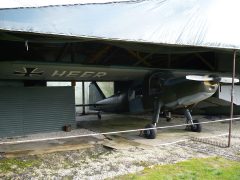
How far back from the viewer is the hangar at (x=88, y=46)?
580cm

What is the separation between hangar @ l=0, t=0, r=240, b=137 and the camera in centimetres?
580

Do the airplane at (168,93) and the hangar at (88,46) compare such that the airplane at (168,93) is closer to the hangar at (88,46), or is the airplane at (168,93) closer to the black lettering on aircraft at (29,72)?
the hangar at (88,46)

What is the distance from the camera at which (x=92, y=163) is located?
21.1 feet

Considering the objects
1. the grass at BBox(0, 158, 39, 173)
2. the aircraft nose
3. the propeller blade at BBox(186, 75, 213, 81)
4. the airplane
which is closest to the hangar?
the airplane

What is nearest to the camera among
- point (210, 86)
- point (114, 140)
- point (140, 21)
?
point (140, 21)

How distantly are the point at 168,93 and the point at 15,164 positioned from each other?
5.15 m

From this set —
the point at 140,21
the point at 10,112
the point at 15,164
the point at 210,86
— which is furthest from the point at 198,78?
the point at 10,112

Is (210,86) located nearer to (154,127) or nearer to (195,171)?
(154,127)

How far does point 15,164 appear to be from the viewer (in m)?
6.24

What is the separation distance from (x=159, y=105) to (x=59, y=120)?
334 centimetres

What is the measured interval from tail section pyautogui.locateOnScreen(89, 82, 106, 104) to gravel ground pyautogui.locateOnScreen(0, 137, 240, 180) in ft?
26.6

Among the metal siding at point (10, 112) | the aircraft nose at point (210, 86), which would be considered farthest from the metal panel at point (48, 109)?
the aircraft nose at point (210, 86)

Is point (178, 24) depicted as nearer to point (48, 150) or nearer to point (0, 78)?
point (48, 150)

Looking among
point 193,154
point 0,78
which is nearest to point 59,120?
point 0,78
